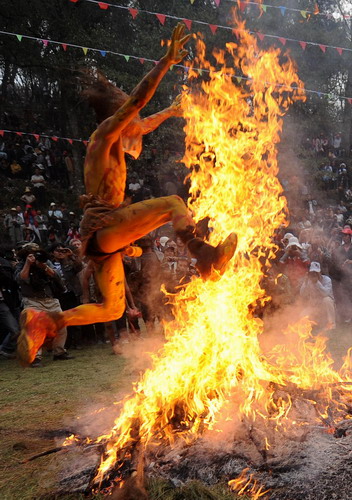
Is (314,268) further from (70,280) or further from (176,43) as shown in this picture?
(176,43)

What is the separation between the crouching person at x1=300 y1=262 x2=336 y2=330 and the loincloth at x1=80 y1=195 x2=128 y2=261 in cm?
647

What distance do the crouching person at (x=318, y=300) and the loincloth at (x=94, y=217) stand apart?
6470 millimetres

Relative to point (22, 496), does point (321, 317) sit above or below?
below

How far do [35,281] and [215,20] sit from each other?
664 inches

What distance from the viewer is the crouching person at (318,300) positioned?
9609 mm

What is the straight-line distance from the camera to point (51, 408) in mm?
5410

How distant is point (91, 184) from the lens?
415cm

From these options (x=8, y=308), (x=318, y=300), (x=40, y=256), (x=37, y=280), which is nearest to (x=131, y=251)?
(x=40, y=256)

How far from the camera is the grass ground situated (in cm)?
340

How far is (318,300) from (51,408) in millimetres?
6228

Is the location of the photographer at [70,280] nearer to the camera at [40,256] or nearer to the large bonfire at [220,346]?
the camera at [40,256]

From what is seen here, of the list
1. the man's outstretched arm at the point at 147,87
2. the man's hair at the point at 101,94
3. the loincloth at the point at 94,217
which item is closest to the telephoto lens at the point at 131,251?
the loincloth at the point at 94,217

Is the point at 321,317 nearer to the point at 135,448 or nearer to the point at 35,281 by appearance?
the point at 35,281

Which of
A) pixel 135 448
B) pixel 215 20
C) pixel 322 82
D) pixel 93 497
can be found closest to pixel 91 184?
pixel 135 448
